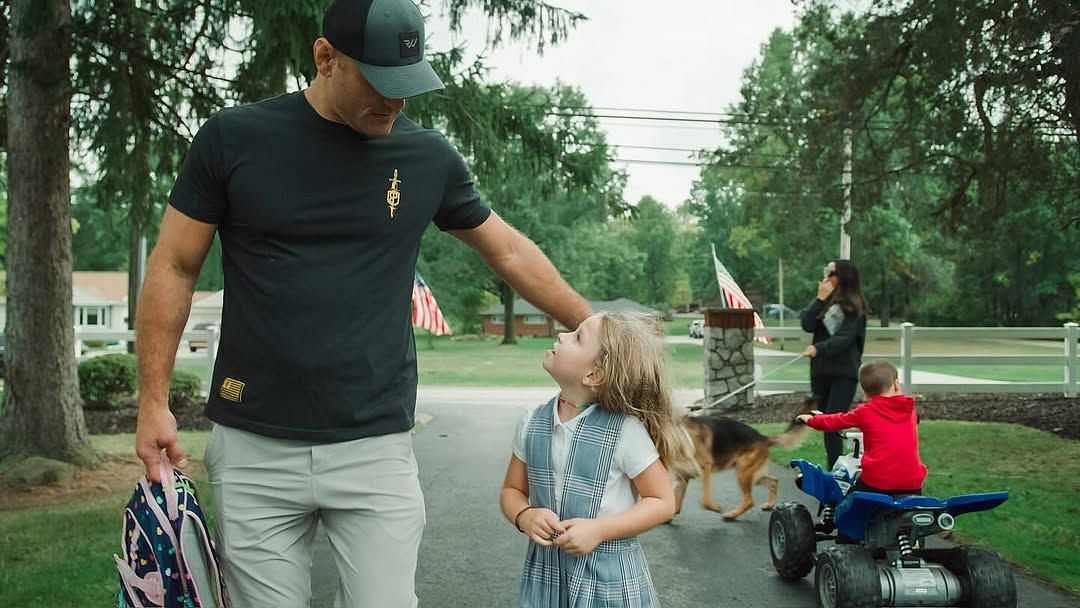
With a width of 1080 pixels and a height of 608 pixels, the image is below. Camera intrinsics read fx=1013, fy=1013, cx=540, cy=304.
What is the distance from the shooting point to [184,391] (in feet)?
52.6

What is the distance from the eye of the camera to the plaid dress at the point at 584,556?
107 inches

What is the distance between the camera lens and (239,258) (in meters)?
2.64

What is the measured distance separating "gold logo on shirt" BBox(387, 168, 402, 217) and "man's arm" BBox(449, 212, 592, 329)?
39 centimetres

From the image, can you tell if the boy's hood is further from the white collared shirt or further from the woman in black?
the woman in black

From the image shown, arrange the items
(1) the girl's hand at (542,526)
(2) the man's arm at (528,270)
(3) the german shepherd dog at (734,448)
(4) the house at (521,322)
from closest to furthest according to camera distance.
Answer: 1. (1) the girl's hand at (542,526)
2. (2) the man's arm at (528,270)
3. (3) the german shepherd dog at (734,448)
4. (4) the house at (521,322)

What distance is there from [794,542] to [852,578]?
3.41 ft

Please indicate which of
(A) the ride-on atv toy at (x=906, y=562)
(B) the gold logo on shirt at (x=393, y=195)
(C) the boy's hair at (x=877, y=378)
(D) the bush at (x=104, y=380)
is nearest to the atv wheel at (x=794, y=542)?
(A) the ride-on atv toy at (x=906, y=562)

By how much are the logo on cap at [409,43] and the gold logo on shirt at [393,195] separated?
0.32 meters

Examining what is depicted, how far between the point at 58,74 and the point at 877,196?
10.9 m

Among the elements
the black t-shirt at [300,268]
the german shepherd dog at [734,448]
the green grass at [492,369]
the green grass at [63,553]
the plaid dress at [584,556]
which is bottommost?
the green grass at [492,369]

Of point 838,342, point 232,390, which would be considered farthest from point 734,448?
point 232,390

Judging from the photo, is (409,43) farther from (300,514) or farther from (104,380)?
(104,380)

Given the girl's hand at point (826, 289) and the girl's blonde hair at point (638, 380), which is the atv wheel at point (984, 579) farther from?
the girl's hand at point (826, 289)

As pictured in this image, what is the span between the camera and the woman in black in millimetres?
7988
